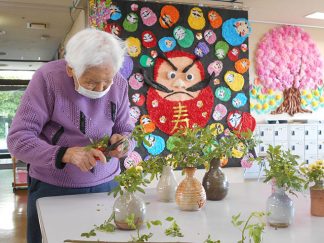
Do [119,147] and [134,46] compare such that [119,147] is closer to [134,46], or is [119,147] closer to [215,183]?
[215,183]

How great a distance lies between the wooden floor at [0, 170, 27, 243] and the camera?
3.60 meters

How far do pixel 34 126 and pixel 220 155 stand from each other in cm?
76

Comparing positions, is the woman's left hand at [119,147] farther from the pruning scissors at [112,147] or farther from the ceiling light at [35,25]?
the ceiling light at [35,25]

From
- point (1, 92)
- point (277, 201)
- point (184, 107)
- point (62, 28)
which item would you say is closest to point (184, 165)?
point (277, 201)

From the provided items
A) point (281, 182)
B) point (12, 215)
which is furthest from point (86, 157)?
point (12, 215)

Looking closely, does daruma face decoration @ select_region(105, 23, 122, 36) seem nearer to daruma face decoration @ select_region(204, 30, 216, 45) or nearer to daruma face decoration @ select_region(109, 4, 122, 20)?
daruma face decoration @ select_region(109, 4, 122, 20)

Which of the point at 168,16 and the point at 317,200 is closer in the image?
the point at 317,200

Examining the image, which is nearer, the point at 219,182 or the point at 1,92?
the point at 219,182

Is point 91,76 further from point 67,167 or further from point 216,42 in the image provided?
point 216,42

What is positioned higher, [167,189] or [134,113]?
[134,113]

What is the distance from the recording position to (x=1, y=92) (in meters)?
9.98

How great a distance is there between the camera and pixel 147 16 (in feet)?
11.4

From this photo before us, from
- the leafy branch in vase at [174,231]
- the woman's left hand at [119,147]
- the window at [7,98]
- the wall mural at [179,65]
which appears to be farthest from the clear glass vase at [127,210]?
the window at [7,98]

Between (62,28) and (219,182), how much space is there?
15.2 ft
